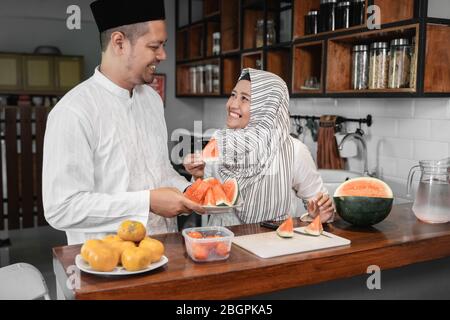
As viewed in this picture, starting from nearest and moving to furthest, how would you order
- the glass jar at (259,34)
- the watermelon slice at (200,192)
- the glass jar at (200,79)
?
the watermelon slice at (200,192)
the glass jar at (259,34)
the glass jar at (200,79)

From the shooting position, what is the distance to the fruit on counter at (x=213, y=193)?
1785 millimetres

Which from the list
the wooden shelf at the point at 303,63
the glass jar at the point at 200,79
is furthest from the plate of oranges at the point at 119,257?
the glass jar at the point at 200,79

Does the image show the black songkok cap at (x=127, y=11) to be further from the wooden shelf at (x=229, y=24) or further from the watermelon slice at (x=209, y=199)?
the wooden shelf at (x=229, y=24)

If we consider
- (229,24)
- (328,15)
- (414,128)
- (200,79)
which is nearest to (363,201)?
(414,128)

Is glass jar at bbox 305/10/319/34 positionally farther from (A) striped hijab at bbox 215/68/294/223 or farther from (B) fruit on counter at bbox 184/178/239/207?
(B) fruit on counter at bbox 184/178/239/207

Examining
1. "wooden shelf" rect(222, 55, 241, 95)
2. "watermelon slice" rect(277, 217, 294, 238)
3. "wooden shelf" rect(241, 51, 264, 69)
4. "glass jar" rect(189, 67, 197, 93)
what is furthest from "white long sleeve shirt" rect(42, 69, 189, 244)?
"glass jar" rect(189, 67, 197, 93)

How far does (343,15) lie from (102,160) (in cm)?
198

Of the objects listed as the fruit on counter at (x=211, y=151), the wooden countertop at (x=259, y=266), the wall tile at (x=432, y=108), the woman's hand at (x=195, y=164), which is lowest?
the wooden countertop at (x=259, y=266)

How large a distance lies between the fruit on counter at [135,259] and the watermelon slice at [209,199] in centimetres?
40

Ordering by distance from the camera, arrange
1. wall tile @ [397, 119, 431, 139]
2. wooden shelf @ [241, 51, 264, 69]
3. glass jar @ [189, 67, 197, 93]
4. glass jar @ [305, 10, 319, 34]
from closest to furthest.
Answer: wall tile @ [397, 119, 431, 139]
glass jar @ [305, 10, 319, 34]
wooden shelf @ [241, 51, 264, 69]
glass jar @ [189, 67, 197, 93]

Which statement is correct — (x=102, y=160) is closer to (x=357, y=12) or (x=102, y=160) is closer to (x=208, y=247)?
(x=208, y=247)

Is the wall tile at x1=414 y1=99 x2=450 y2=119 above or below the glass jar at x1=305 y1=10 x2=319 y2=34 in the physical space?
below

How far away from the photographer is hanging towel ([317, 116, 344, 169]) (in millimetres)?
3689

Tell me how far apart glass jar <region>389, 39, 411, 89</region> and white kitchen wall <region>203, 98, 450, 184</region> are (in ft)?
1.03
